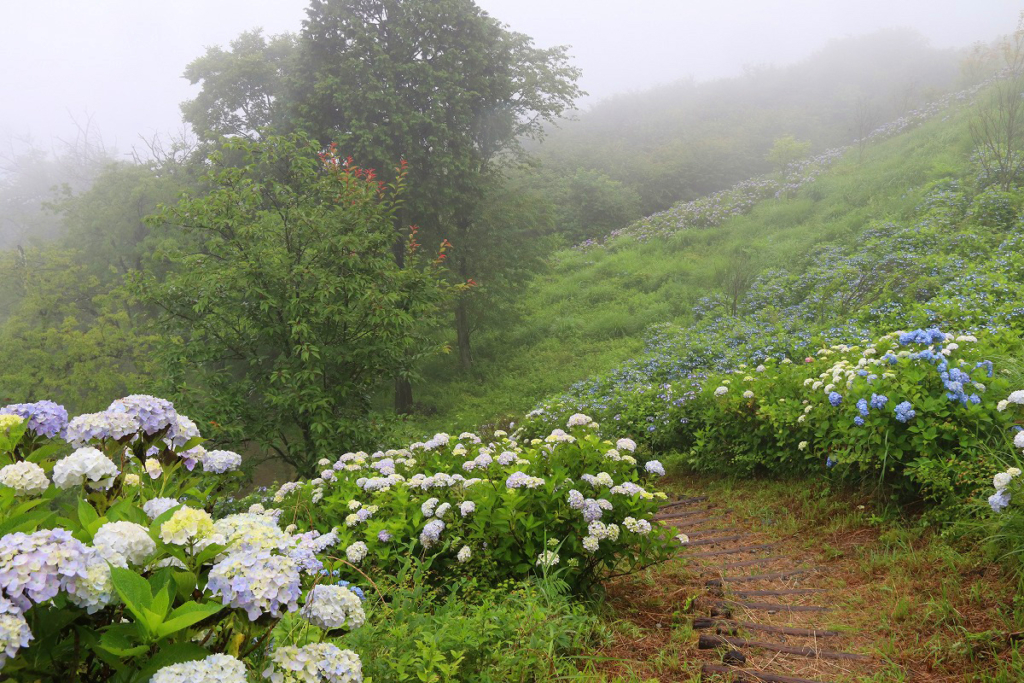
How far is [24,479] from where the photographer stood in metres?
1.54

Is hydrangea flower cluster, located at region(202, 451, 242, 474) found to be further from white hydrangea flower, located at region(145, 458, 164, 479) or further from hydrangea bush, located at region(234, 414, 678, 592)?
hydrangea bush, located at region(234, 414, 678, 592)

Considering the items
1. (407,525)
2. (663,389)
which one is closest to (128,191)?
(663,389)

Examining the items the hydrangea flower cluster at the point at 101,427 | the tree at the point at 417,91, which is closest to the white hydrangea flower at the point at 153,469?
the hydrangea flower cluster at the point at 101,427

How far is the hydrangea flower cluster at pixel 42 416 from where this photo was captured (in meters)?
2.03

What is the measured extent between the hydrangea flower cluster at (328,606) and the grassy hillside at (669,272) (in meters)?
8.28

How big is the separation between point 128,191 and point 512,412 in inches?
577

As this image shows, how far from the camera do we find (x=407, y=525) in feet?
10.3

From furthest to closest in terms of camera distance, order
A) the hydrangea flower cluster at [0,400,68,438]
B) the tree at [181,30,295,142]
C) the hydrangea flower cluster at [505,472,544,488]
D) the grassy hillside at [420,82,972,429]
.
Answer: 1. the tree at [181,30,295,142]
2. the grassy hillside at [420,82,972,429]
3. the hydrangea flower cluster at [505,472,544,488]
4. the hydrangea flower cluster at [0,400,68,438]

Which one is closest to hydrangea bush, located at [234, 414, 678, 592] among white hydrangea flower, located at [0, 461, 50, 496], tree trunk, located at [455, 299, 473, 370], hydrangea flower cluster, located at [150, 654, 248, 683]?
white hydrangea flower, located at [0, 461, 50, 496]

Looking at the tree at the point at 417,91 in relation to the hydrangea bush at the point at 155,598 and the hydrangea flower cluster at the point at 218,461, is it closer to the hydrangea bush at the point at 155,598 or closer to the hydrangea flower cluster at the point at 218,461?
the hydrangea flower cluster at the point at 218,461

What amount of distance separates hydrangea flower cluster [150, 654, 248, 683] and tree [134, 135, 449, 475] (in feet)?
13.8

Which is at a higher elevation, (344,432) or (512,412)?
(344,432)

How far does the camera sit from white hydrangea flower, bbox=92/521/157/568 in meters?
1.14

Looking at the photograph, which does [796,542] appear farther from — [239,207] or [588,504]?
[239,207]
